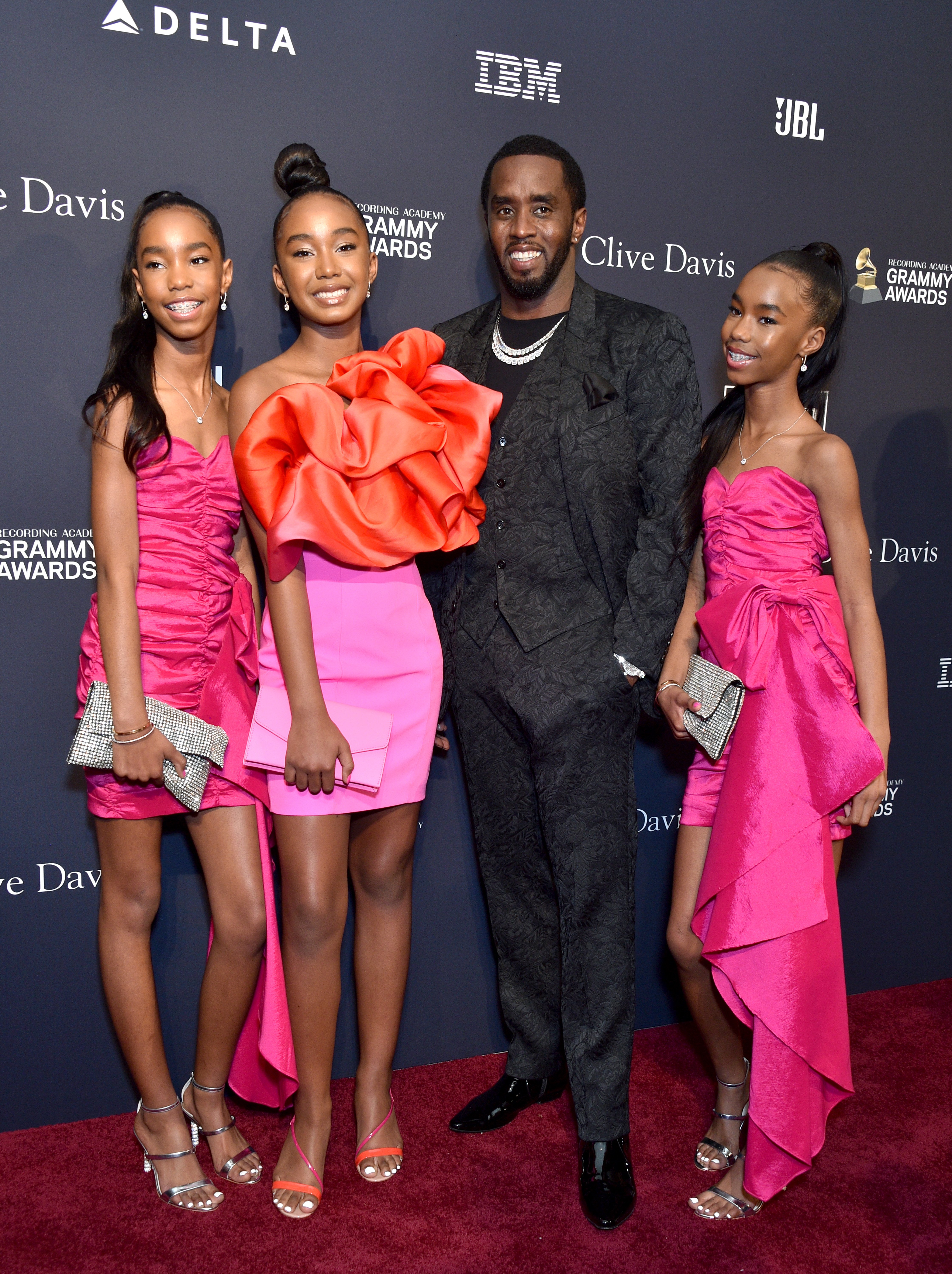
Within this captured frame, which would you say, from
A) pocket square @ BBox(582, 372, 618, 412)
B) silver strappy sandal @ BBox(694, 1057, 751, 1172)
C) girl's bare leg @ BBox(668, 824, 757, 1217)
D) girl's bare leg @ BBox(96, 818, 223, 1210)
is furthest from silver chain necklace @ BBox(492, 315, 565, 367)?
silver strappy sandal @ BBox(694, 1057, 751, 1172)

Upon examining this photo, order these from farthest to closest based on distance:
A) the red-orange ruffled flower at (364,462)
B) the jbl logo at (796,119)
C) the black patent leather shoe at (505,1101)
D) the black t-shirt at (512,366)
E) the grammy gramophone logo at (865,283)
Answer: the grammy gramophone logo at (865,283)
the jbl logo at (796,119)
the black patent leather shoe at (505,1101)
the black t-shirt at (512,366)
the red-orange ruffled flower at (364,462)

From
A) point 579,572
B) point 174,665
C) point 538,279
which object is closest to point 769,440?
point 579,572

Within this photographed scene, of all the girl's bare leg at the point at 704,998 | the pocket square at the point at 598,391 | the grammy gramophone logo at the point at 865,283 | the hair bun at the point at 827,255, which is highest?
the grammy gramophone logo at the point at 865,283

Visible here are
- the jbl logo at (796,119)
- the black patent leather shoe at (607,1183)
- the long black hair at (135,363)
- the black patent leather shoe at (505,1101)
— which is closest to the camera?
the long black hair at (135,363)

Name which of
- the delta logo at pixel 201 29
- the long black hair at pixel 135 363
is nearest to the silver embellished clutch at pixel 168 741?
the long black hair at pixel 135 363

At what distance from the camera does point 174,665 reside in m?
2.20

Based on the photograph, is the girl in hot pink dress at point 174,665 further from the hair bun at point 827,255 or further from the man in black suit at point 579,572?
the hair bun at point 827,255

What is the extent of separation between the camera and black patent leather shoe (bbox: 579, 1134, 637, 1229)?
2168 mm

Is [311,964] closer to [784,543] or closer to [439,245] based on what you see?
[784,543]

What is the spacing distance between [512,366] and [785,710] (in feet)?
3.12

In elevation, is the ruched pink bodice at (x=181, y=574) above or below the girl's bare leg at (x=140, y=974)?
above

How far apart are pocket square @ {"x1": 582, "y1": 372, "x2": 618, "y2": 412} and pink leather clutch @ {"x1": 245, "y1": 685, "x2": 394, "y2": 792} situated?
788 mm

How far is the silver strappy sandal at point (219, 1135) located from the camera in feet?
7.50

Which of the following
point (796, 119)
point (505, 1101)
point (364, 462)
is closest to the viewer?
point (364, 462)
